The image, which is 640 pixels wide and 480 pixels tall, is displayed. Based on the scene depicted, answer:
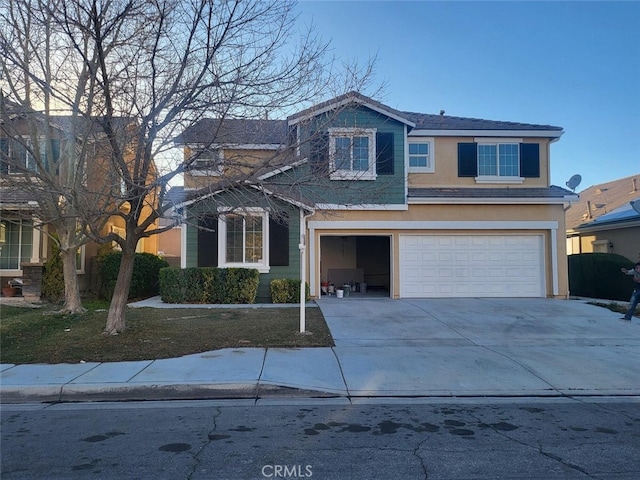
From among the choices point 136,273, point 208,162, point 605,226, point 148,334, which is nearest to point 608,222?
point 605,226

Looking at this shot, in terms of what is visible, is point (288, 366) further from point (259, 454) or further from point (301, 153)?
point (301, 153)

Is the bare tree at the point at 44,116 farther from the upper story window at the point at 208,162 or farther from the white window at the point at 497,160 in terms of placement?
the white window at the point at 497,160

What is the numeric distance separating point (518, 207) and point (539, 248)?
1.60 m

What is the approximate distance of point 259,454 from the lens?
4473 mm

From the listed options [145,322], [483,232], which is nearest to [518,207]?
[483,232]

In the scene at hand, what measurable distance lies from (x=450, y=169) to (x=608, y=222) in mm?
8268

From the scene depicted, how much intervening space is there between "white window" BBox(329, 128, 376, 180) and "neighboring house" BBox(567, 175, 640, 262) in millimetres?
10679

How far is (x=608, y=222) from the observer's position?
65.7 feet

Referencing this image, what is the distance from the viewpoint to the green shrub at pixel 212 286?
14.5 metres

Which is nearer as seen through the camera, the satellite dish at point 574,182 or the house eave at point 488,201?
the house eave at point 488,201

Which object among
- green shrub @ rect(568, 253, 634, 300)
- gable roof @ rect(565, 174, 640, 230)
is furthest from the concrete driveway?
gable roof @ rect(565, 174, 640, 230)

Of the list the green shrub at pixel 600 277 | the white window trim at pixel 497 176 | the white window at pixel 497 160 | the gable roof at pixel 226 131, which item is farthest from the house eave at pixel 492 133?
the gable roof at pixel 226 131

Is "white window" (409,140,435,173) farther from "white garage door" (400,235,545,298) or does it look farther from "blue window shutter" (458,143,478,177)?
"white garage door" (400,235,545,298)

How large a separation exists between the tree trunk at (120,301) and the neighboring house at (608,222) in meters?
17.7
